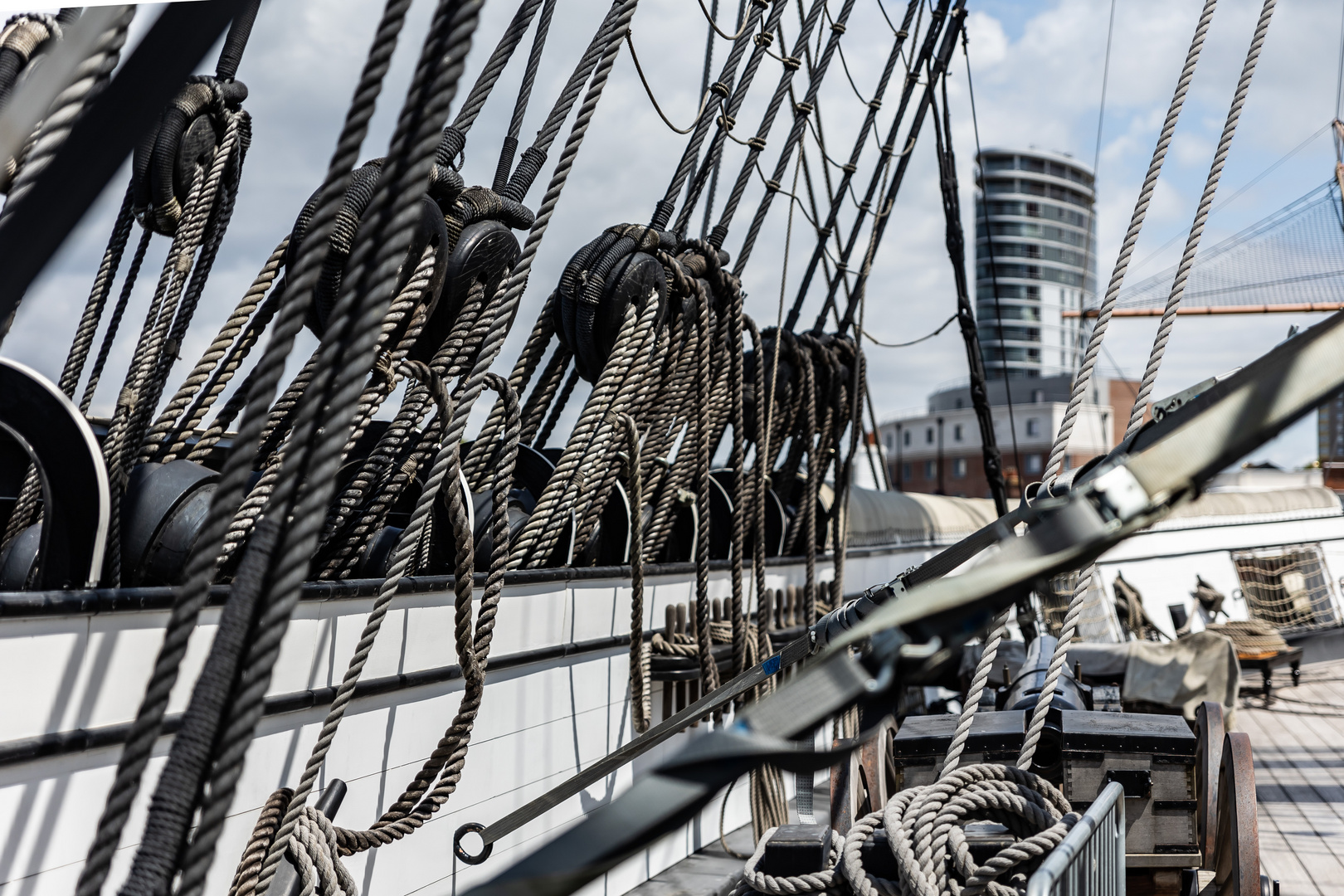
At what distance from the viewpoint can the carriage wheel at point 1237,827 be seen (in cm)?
256

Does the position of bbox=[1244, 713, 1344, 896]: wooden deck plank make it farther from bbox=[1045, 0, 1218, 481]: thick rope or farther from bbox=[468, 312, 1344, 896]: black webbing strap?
bbox=[468, 312, 1344, 896]: black webbing strap

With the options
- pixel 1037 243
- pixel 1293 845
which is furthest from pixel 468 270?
pixel 1037 243

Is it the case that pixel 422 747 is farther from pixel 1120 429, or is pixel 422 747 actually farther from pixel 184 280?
pixel 1120 429

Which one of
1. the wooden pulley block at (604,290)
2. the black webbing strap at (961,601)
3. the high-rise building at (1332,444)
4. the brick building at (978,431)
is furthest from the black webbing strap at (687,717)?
the brick building at (978,431)

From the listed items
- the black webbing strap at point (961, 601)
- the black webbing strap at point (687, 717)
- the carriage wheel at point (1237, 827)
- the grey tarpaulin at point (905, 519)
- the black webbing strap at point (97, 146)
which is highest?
the grey tarpaulin at point (905, 519)

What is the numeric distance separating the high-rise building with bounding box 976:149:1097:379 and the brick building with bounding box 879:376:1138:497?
23939 mm

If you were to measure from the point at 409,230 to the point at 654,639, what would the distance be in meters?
3.30

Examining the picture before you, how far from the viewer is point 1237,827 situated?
2582mm

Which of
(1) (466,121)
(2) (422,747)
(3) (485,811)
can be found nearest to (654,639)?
(3) (485,811)

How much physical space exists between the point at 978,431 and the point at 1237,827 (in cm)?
5058

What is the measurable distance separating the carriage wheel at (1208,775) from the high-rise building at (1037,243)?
7581 centimetres

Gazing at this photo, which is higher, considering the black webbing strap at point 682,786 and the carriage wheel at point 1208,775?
the black webbing strap at point 682,786

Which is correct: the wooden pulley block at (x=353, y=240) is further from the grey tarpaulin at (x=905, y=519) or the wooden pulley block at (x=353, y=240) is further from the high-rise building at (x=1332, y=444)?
the high-rise building at (x=1332, y=444)

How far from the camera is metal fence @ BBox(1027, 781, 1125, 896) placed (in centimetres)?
173
